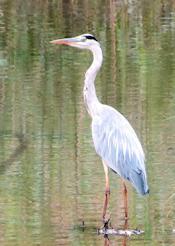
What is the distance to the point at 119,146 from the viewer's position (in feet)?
26.4

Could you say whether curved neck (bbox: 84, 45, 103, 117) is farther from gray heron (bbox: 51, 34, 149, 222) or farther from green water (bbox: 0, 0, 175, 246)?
green water (bbox: 0, 0, 175, 246)

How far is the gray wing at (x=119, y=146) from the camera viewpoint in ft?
25.5

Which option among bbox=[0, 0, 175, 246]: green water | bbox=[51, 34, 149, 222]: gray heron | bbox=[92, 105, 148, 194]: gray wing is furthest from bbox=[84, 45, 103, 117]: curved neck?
bbox=[0, 0, 175, 246]: green water

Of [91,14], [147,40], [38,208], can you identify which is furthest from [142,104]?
[91,14]

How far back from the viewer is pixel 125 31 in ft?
58.3

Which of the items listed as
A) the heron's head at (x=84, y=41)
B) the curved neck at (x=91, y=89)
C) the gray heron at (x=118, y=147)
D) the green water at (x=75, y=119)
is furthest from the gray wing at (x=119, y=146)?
the heron's head at (x=84, y=41)

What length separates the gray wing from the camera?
307 inches

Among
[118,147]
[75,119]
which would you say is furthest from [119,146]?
[75,119]

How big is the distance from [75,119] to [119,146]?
3156mm

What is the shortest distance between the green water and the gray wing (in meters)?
0.32

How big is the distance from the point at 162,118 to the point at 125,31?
680cm

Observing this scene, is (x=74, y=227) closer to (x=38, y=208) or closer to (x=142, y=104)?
(x=38, y=208)

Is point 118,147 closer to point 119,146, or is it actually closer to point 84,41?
point 119,146

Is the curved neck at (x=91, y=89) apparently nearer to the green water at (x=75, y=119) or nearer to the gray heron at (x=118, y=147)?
the gray heron at (x=118, y=147)
